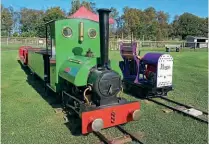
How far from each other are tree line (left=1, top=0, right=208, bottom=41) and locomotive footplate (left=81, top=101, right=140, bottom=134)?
4853 centimetres

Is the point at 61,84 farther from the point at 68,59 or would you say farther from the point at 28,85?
the point at 28,85

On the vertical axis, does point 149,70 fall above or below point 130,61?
below

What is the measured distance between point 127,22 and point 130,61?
204ft

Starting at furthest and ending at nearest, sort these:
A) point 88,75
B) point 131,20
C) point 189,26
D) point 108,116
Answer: point 189,26 < point 131,20 < point 88,75 < point 108,116

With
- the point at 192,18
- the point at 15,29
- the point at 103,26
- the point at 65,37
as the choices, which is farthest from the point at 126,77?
the point at 192,18

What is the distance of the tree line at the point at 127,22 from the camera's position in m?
64.1

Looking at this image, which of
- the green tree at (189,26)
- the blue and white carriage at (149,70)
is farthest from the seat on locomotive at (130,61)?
the green tree at (189,26)

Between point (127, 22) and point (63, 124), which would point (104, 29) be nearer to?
point (63, 124)

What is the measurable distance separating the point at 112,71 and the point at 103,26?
99cm

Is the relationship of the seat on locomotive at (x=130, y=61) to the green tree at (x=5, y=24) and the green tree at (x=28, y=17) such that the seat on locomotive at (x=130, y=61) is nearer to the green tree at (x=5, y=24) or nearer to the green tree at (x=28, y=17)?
the green tree at (x=5, y=24)

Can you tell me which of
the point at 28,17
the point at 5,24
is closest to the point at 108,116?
the point at 5,24

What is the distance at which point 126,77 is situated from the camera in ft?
30.6

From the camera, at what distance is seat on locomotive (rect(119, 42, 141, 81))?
8.45m

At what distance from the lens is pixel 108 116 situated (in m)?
4.87
